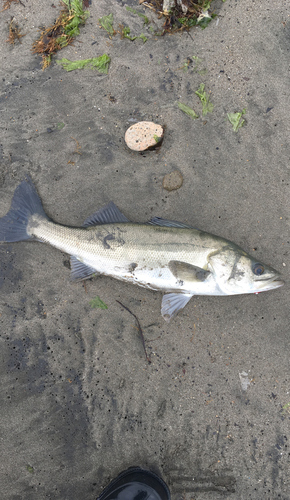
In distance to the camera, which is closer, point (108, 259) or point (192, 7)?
point (108, 259)

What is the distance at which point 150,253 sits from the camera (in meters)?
3.40

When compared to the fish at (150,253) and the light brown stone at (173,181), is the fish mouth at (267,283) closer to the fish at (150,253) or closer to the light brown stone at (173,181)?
the fish at (150,253)

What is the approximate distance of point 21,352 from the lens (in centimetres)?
373

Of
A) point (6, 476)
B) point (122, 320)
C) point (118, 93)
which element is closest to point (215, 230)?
point (122, 320)

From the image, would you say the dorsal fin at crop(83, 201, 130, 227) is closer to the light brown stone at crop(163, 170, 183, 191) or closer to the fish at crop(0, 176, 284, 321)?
the fish at crop(0, 176, 284, 321)

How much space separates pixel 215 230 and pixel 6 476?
14.1ft

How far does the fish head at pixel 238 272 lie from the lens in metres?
3.38

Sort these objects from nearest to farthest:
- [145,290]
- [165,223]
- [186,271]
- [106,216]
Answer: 1. [186,271]
2. [165,223]
3. [106,216]
4. [145,290]

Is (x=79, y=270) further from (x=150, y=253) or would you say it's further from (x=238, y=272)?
(x=238, y=272)

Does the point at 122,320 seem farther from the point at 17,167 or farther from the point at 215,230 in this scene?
the point at 17,167

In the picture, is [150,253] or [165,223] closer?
[150,253]

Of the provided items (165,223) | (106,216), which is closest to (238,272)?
(165,223)

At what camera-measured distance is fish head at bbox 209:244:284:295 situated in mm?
3383

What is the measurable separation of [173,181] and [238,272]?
156 cm
